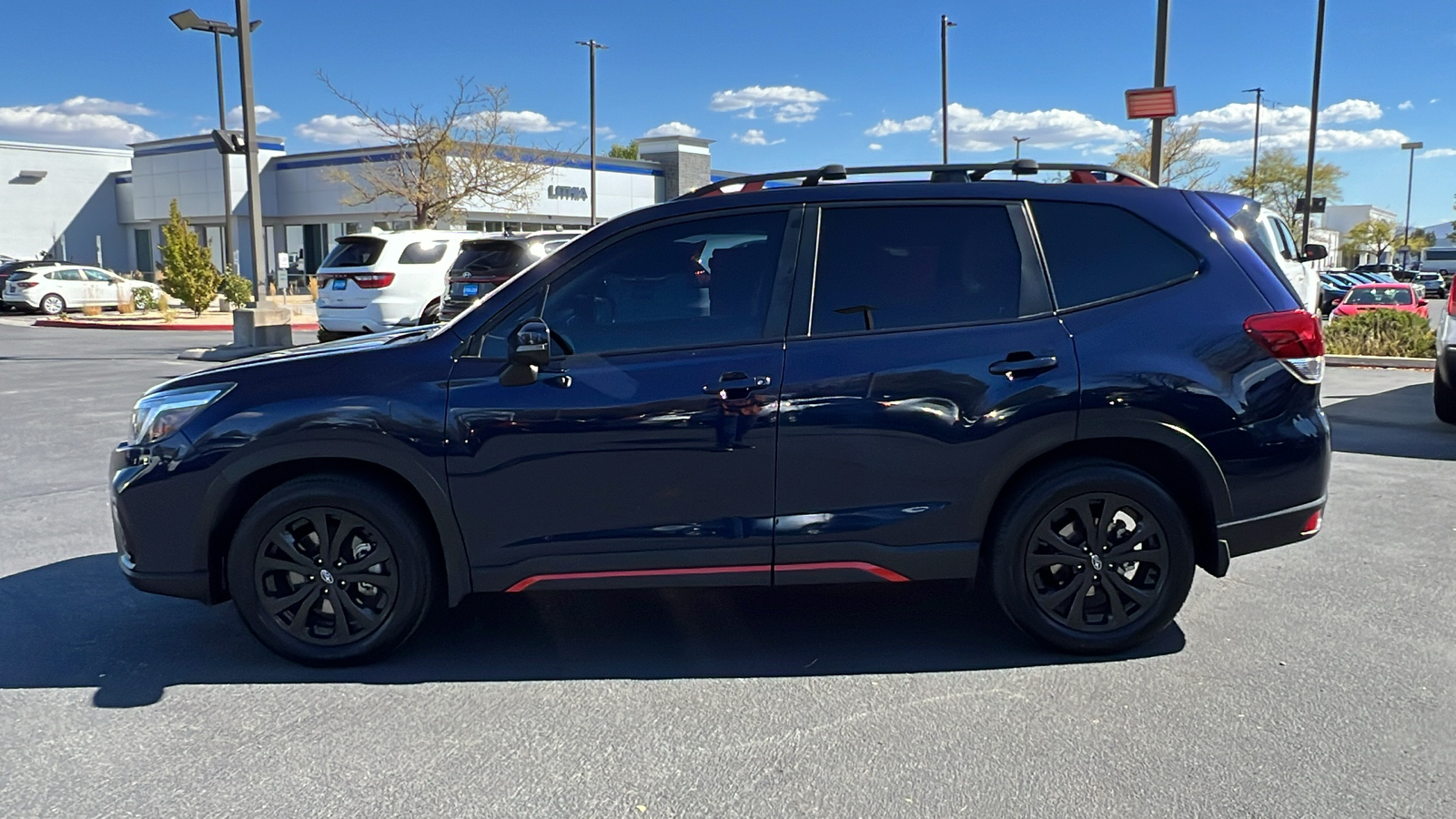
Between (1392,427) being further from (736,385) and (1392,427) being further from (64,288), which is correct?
(64,288)

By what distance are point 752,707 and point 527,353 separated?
1481mm

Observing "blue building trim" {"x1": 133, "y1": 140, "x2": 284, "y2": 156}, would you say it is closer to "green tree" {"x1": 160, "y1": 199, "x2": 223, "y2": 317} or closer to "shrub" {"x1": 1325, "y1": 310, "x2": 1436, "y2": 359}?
"green tree" {"x1": 160, "y1": 199, "x2": 223, "y2": 317}

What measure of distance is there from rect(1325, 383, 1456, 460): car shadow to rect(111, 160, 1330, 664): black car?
5.01 meters

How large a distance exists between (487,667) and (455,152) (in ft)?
106

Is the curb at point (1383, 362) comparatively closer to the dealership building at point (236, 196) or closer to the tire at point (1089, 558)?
the tire at point (1089, 558)

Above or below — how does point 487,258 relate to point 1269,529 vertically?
above

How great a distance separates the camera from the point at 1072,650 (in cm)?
430

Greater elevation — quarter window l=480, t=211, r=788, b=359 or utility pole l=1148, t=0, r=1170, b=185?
utility pole l=1148, t=0, r=1170, b=185

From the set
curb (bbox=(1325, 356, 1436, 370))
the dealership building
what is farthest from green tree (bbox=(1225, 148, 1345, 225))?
curb (bbox=(1325, 356, 1436, 370))

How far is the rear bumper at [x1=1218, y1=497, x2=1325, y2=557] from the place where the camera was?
425cm

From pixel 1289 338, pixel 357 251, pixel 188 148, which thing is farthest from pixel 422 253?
pixel 188 148

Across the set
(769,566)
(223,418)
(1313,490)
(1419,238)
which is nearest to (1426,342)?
(1313,490)

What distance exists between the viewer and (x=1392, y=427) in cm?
964

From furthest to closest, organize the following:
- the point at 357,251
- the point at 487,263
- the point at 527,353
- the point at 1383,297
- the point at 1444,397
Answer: the point at 1383,297 < the point at 357,251 < the point at 487,263 < the point at 1444,397 < the point at 527,353
